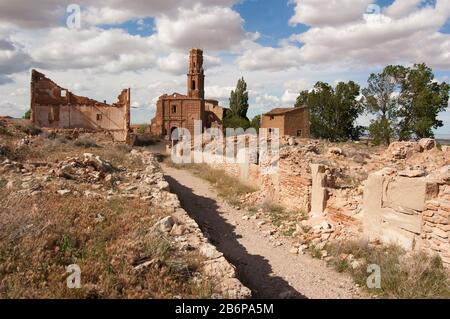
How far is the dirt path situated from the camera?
5.91 meters

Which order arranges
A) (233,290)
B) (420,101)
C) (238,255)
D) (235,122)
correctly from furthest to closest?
(235,122) < (420,101) < (238,255) < (233,290)

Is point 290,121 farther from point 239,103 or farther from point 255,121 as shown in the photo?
point 239,103

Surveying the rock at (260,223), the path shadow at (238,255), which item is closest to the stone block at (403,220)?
the path shadow at (238,255)

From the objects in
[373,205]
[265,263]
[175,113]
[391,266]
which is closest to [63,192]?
[265,263]

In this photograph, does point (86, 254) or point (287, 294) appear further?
point (287, 294)

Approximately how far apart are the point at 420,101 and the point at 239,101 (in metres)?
26.4

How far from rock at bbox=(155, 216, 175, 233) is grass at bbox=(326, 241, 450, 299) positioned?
3258 millimetres

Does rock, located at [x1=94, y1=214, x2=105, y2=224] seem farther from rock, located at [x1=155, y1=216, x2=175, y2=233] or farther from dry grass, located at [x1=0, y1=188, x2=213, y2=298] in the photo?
rock, located at [x1=155, y1=216, x2=175, y2=233]

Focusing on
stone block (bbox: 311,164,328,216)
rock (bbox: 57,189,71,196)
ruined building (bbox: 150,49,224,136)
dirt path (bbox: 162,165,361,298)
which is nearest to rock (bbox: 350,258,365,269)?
dirt path (bbox: 162,165,361,298)

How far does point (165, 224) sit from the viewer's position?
243 inches
